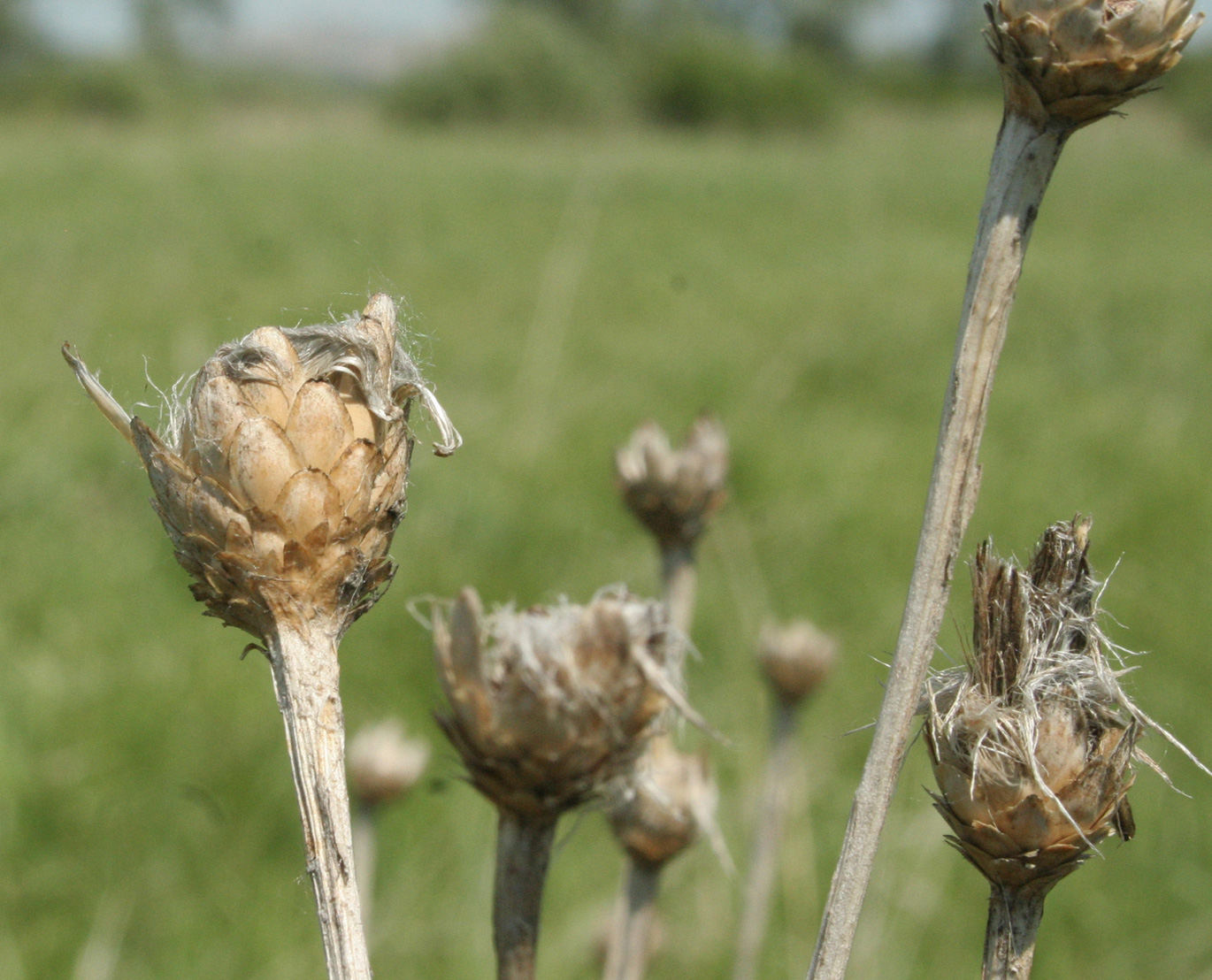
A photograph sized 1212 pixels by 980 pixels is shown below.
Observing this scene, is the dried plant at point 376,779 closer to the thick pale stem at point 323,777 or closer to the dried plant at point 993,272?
the thick pale stem at point 323,777

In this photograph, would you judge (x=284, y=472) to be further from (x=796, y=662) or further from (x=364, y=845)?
(x=796, y=662)

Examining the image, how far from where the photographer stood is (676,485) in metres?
1.05

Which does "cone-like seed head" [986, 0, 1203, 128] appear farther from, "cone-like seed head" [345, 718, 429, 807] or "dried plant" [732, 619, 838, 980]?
"cone-like seed head" [345, 718, 429, 807]

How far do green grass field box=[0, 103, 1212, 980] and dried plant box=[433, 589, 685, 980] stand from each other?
71 mm

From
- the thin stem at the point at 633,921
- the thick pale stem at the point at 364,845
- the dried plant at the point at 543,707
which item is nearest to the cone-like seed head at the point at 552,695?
the dried plant at the point at 543,707

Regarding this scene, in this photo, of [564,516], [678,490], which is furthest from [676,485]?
[564,516]

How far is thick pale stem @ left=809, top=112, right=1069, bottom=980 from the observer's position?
1.10 ft

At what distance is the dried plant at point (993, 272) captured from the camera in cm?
34

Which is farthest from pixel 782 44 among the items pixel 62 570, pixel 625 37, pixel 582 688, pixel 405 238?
pixel 582 688

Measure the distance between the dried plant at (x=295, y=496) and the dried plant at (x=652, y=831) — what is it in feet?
1.27

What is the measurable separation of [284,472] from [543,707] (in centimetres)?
24

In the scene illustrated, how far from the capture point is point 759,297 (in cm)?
722

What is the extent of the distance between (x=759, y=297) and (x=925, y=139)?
37.6ft

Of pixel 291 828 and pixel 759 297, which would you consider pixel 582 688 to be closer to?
pixel 291 828
